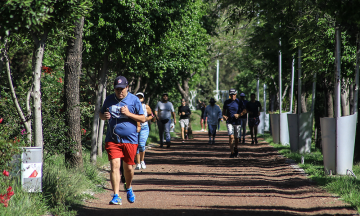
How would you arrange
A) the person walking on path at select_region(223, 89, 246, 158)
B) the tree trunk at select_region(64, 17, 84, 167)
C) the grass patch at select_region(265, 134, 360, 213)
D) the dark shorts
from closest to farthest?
the grass patch at select_region(265, 134, 360, 213), the tree trunk at select_region(64, 17, 84, 167), the person walking on path at select_region(223, 89, 246, 158), the dark shorts

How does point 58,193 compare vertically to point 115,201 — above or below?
above

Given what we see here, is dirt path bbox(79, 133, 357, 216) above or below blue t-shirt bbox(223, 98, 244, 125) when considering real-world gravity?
below

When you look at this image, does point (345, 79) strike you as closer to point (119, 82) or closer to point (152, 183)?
point (152, 183)

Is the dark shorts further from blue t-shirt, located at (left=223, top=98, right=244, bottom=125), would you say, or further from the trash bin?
the trash bin

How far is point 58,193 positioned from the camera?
6.68 m

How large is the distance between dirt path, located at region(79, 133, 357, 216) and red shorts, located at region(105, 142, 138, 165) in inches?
27.0

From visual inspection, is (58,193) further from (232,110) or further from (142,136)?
(232,110)

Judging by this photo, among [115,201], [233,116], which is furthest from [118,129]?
[233,116]

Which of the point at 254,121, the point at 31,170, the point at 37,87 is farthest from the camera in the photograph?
the point at 254,121

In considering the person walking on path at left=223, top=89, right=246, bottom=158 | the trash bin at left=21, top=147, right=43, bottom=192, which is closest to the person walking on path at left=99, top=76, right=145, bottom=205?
the trash bin at left=21, top=147, right=43, bottom=192

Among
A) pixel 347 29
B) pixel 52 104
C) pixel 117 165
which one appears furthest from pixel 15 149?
pixel 347 29

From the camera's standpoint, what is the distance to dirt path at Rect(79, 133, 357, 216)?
6.45m

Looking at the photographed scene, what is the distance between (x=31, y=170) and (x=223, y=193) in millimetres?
3176

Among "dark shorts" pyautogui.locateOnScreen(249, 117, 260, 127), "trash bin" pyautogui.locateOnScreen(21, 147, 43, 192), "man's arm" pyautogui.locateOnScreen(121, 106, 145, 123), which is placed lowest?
"trash bin" pyautogui.locateOnScreen(21, 147, 43, 192)
